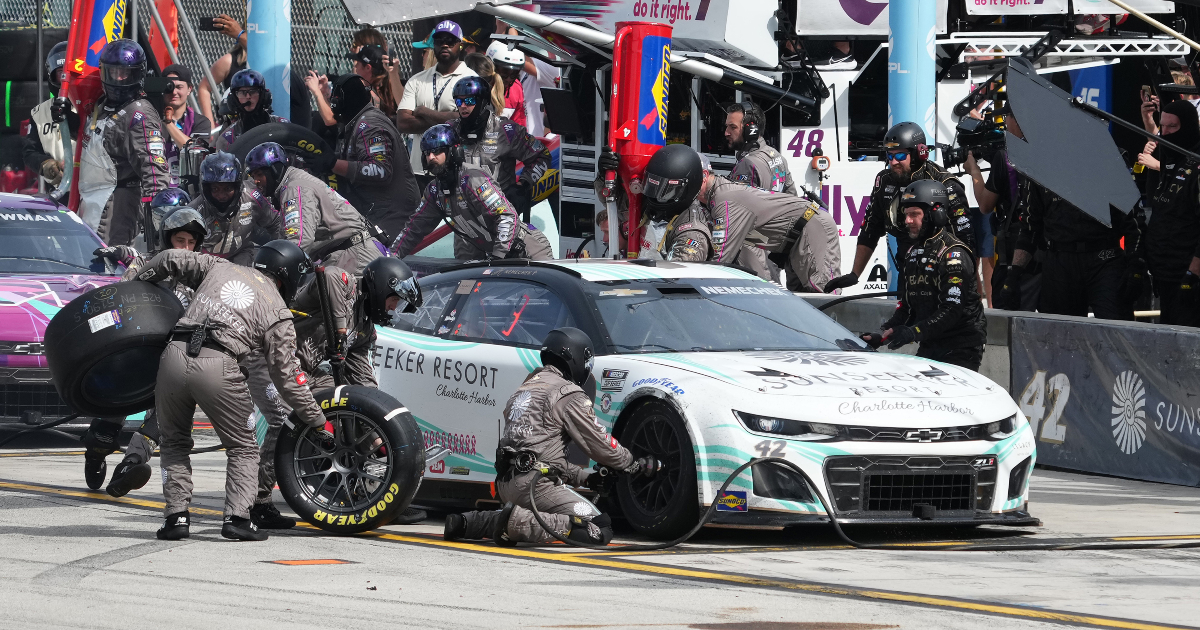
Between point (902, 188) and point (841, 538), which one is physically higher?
point (902, 188)

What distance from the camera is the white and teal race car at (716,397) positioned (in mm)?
8500

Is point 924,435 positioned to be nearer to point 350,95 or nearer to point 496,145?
point 496,145

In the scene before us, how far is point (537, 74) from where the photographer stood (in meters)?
19.4

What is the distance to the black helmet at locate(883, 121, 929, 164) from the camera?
1330cm

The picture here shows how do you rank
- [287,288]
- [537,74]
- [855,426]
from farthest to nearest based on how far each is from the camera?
[537,74] → [287,288] → [855,426]

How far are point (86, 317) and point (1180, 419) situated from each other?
649cm

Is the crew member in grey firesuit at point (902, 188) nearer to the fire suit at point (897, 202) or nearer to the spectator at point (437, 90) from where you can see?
the fire suit at point (897, 202)

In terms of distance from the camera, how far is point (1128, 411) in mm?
11750

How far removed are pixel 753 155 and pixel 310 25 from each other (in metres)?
11.3

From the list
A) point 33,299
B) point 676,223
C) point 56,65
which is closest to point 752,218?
point 676,223

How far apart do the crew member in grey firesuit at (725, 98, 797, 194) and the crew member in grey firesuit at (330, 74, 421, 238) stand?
3.48 meters

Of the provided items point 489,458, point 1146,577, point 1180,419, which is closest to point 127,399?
point 489,458

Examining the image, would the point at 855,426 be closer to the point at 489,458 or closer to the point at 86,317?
the point at 489,458

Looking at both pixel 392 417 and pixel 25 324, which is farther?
pixel 25 324
